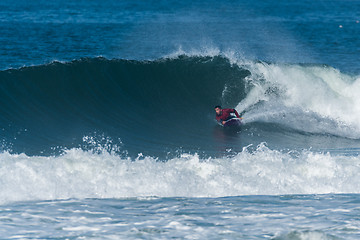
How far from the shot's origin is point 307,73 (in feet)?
65.7

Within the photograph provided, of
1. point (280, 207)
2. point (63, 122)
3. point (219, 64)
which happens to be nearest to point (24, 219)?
point (280, 207)

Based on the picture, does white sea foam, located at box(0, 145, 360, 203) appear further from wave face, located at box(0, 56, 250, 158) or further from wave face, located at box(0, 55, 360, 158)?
wave face, located at box(0, 56, 250, 158)

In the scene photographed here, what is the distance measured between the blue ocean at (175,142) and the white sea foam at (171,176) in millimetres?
33

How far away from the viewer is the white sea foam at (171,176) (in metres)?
9.47

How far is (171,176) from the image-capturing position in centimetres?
1007

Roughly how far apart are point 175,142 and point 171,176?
14.4ft

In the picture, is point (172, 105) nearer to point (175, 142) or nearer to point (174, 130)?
point (174, 130)

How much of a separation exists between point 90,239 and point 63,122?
9.44 metres

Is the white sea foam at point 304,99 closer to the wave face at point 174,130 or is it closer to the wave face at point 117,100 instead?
the wave face at point 174,130

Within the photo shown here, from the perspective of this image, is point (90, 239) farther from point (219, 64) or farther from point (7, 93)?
point (219, 64)

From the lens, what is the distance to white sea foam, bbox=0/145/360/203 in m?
9.47

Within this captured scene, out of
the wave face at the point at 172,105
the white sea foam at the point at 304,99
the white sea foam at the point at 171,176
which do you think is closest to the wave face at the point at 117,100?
the wave face at the point at 172,105

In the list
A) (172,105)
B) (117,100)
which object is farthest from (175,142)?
(117,100)

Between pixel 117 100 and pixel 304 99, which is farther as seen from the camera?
pixel 117 100
